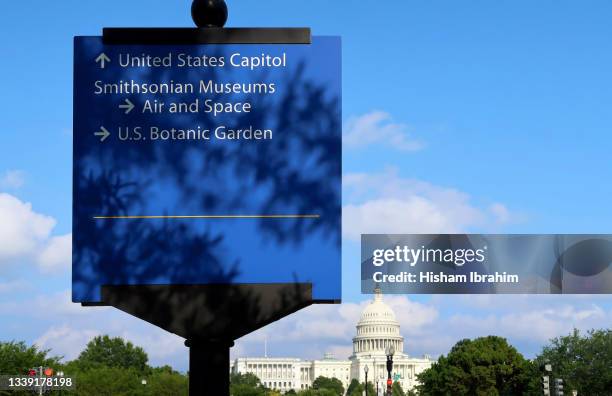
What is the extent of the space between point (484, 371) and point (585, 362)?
3307cm

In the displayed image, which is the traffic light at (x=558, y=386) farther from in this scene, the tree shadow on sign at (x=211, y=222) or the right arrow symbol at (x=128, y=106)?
the right arrow symbol at (x=128, y=106)

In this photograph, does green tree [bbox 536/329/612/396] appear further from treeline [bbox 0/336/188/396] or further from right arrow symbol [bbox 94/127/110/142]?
right arrow symbol [bbox 94/127/110/142]

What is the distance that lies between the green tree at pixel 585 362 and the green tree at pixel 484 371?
28097 millimetres

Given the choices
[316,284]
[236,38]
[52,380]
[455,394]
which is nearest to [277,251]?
[316,284]

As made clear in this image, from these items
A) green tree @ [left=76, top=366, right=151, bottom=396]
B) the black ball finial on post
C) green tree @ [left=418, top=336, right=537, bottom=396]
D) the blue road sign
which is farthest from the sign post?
green tree @ [left=418, top=336, right=537, bottom=396]

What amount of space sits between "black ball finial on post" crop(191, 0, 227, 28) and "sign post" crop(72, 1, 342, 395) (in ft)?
0.89

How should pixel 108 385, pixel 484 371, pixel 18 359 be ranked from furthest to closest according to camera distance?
pixel 484 371, pixel 108 385, pixel 18 359

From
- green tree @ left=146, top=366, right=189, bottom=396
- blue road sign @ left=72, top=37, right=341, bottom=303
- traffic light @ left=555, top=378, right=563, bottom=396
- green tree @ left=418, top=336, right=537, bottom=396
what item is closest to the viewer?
blue road sign @ left=72, top=37, right=341, bottom=303

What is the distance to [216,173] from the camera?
36.1 ft

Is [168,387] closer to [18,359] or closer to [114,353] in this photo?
[18,359]

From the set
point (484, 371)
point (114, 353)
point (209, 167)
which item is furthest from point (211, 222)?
point (114, 353)

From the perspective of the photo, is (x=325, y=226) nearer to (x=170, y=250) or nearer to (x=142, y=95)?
(x=170, y=250)

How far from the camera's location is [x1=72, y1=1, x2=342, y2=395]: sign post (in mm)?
10945

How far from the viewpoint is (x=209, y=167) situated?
1102cm
